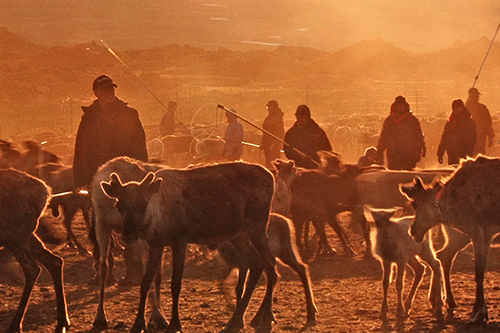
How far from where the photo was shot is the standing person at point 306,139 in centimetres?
1794

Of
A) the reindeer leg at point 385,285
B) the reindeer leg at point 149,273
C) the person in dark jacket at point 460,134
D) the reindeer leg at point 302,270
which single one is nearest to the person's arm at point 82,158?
the reindeer leg at point 302,270

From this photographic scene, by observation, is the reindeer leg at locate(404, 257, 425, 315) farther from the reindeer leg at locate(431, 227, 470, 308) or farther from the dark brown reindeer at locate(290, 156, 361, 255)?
the dark brown reindeer at locate(290, 156, 361, 255)

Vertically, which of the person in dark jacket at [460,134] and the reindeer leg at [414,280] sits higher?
the person in dark jacket at [460,134]

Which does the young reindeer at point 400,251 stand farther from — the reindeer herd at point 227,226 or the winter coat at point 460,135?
the winter coat at point 460,135

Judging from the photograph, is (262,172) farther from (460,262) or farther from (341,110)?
(341,110)

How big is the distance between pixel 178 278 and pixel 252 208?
3.74 ft

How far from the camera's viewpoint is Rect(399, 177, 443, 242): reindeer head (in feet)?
37.4

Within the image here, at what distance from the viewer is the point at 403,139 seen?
17938 mm

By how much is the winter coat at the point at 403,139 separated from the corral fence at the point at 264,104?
112 feet

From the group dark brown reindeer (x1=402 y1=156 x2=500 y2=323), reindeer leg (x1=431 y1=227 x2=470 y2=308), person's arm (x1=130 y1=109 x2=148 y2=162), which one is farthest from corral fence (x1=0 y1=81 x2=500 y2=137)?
dark brown reindeer (x1=402 y1=156 x2=500 y2=323)

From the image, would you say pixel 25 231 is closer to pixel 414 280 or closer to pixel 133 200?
pixel 133 200

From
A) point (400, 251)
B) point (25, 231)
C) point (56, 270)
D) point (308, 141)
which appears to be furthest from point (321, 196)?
point (25, 231)

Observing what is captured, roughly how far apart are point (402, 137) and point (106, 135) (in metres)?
6.84

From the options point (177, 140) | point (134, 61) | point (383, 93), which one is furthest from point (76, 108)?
point (134, 61)
